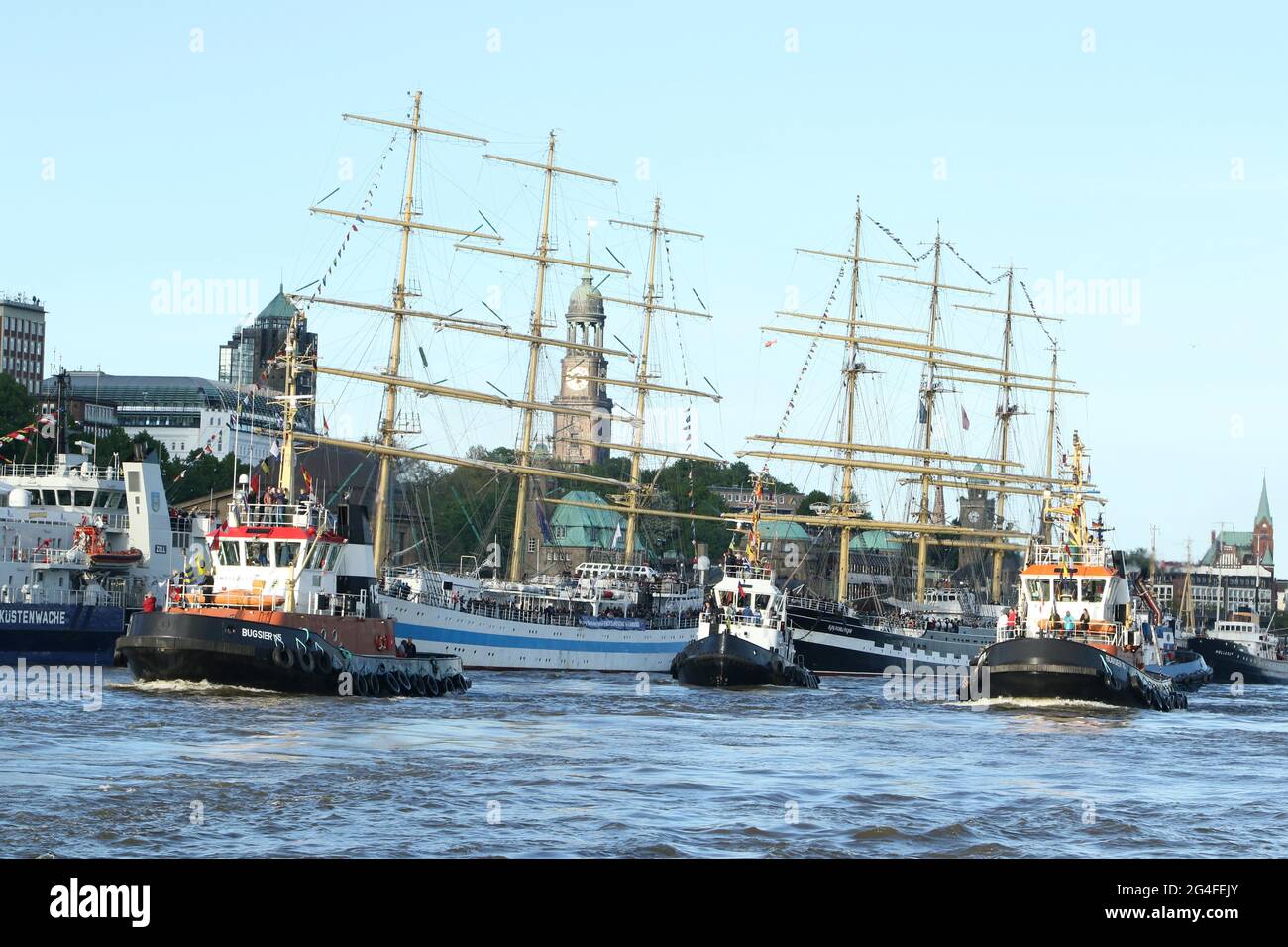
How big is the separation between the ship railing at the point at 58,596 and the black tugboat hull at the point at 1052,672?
1587 inches

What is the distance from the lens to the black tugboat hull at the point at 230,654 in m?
49.4

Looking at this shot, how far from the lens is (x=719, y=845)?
25438 millimetres

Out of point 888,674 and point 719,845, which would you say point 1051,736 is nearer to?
point 719,845

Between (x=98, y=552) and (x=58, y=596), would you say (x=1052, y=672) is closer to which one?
(x=98, y=552)

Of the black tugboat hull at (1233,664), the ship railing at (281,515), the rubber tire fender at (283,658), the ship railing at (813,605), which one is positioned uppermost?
the ship railing at (281,515)

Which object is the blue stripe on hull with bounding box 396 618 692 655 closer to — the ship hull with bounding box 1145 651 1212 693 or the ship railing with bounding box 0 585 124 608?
the ship railing with bounding box 0 585 124 608

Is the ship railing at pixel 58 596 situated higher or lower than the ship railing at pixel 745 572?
lower

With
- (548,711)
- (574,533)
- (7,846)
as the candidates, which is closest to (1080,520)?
(548,711)

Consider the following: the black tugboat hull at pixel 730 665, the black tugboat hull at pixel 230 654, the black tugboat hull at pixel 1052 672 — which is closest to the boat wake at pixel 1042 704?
the black tugboat hull at pixel 1052 672

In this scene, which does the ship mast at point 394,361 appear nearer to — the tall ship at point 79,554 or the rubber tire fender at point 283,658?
the tall ship at point 79,554

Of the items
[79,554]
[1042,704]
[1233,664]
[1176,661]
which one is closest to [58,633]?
[79,554]

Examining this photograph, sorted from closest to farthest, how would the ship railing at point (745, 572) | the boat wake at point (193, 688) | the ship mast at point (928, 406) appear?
the boat wake at point (193, 688)
the ship railing at point (745, 572)
the ship mast at point (928, 406)

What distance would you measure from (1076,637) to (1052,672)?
5418mm

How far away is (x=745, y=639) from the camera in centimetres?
7306
